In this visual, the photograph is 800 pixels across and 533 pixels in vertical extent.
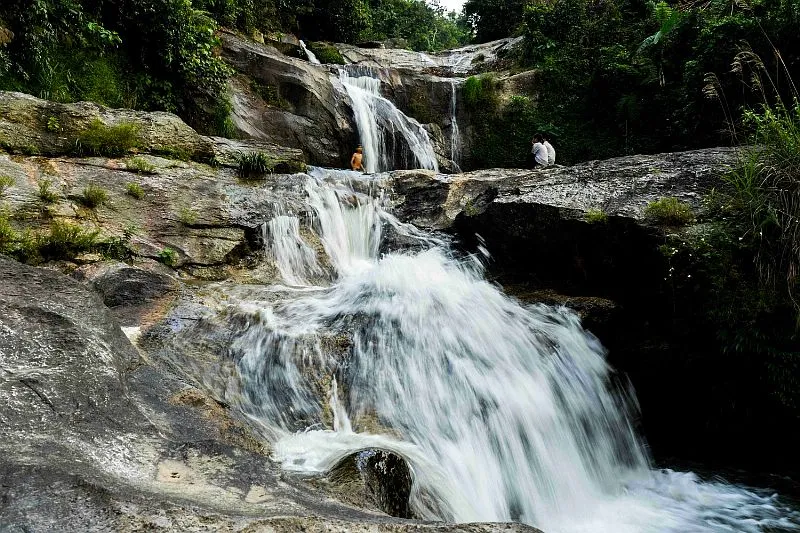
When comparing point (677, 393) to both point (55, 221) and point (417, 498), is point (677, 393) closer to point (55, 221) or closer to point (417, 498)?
point (417, 498)

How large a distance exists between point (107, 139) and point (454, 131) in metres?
11.0

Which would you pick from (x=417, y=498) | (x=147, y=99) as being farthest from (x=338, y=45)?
(x=417, y=498)

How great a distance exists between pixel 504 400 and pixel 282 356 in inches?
88.8

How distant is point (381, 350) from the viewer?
5.14m

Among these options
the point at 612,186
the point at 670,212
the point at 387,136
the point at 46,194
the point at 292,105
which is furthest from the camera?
the point at 387,136

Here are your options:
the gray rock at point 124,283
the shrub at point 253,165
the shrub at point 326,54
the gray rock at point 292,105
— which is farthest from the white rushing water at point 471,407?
the shrub at point 326,54

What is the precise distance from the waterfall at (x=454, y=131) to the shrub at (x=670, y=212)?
32.7 ft

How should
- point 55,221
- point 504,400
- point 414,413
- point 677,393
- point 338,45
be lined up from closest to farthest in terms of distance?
point 414,413
point 504,400
point 55,221
point 677,393
point 338,45

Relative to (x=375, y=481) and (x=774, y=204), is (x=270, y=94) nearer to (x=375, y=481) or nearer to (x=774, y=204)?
(x=774, y=204)

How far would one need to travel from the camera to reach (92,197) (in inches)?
258

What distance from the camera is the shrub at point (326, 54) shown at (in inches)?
705

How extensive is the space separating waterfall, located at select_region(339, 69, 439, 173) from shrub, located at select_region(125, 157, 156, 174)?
6808 millimetres

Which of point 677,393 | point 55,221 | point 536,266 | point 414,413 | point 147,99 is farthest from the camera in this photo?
point 147,99

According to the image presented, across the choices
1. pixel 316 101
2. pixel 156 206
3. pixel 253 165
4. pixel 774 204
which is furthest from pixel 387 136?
pixel 774 204
